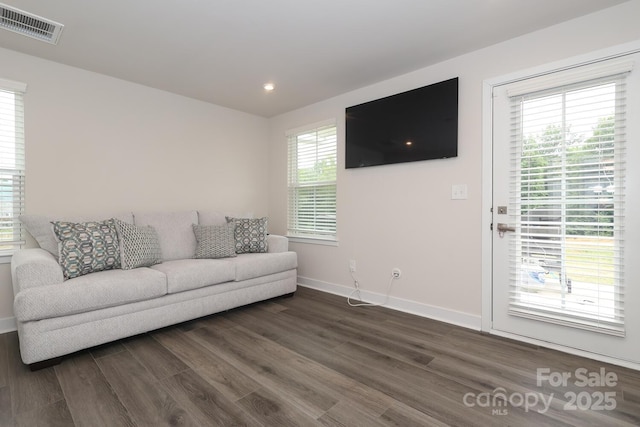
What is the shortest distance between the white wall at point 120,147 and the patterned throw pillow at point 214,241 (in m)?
0.68

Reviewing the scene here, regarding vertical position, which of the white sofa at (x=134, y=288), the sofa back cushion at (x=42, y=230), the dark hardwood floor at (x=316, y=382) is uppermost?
the sofa back cushion at (x=42, y=230)

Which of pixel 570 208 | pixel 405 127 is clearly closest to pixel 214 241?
pixel 405 127

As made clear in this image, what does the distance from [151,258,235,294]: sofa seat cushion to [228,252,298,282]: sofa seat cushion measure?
91 mm

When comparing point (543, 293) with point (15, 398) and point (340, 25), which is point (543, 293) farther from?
point (15, 398)

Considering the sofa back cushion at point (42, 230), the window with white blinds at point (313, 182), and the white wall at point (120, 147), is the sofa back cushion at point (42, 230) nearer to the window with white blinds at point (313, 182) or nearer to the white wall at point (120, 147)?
the white wall at point (120, 147)

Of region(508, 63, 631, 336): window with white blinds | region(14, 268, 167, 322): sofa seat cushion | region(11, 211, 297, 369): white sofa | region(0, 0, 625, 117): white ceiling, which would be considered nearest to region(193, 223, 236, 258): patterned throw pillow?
region(11, 211, 297, 369): white sofa

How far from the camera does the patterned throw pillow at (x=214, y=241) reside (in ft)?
10.7

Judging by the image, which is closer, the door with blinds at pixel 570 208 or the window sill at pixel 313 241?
the door with blinds at pixel 570 208

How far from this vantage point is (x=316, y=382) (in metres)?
1.90

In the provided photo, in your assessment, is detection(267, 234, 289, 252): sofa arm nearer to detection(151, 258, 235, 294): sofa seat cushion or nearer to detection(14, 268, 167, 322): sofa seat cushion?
detection(151, 258, 235, 294): sofa seat cushion

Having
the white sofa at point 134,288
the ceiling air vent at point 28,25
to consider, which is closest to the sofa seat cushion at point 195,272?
the white sofa at point 134,288

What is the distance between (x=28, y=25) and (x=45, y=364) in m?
2.43

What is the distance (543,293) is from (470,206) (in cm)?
85

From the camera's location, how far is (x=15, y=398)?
67.8 inches
